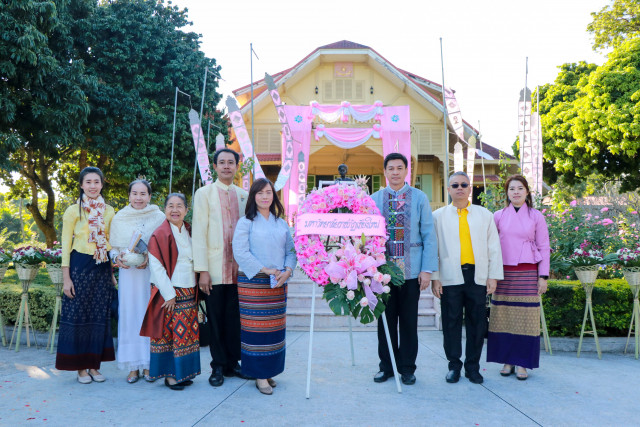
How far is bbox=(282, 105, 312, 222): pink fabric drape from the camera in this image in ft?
42.5

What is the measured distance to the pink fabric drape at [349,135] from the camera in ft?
45.6

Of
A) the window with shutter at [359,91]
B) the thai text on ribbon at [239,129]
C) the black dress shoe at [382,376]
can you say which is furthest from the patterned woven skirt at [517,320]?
the window with shutter at [359,91]

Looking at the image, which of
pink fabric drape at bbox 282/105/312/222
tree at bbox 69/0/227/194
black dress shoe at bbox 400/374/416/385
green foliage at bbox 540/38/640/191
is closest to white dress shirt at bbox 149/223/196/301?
black dress shoe at bbox 400/374/416/385

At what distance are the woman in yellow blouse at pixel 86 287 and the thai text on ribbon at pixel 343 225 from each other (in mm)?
2004

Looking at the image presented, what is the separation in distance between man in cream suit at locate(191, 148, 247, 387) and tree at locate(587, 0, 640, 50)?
59.4ft

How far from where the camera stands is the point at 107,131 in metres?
13.5

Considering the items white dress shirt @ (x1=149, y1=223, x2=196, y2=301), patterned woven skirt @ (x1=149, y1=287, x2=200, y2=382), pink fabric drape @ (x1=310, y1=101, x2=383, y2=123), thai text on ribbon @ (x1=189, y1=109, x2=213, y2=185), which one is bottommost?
patterned woven skirt @ (x1=149, y1=287, x2=200, y2=382)

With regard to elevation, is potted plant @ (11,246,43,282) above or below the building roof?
below

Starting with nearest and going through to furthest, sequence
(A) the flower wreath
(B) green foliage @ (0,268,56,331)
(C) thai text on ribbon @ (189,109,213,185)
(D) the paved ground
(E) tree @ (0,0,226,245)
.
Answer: (D) the paved ground
(A) the flower wreath
(B) green foliage @ (0,268,56,331)
(C) thai text on ribbon @ (189,109,213,185)
(E) tree @ (0,0,226,245)

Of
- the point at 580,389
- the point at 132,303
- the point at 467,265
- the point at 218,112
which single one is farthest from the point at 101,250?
the point at 218,112

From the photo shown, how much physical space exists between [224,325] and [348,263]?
1.38 m

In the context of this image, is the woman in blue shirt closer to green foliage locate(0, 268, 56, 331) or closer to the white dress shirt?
the white dress shirt

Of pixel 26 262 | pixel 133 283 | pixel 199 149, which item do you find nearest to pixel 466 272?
pixel 133 283

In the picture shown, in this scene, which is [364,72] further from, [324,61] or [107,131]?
[107,131]
